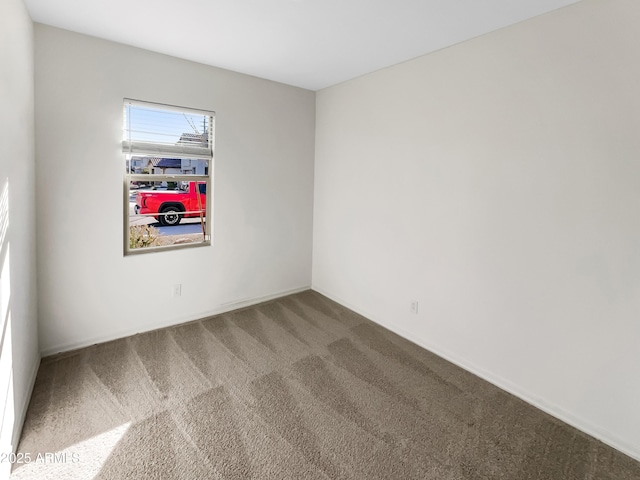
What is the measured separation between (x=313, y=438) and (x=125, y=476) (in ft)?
3.19

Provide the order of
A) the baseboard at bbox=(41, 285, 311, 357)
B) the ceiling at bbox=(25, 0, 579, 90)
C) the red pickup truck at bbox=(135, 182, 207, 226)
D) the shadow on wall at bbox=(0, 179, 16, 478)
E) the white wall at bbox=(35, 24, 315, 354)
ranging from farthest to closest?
the red pickup truck at bbox=(135, 182, 207, 226), the baseboard at bbox=(41, 285, 311, 357), the white wall at bbox=(35, 24, 315, 354), the ceiling at bbox=(25, 0, 579, 90), the shadow on wall at bbox=(0, 179, 16, 478)

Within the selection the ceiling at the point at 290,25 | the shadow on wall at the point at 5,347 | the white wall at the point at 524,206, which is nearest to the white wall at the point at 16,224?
the shadow on wall at the point at 5,347

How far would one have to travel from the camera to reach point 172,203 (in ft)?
11.2

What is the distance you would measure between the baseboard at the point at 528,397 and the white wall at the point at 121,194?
1664mm

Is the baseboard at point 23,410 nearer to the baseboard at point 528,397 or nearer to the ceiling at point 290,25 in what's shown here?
the ceiling at point 290,25

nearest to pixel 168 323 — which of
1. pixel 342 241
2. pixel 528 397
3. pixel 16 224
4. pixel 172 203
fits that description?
pixel 172 203

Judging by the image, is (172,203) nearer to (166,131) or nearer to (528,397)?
(166,131)

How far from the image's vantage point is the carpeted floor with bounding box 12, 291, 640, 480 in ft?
5.90

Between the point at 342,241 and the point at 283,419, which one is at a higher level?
the point at 342,241

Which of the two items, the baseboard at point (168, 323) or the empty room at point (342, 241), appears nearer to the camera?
the empty room at point (342, 241)

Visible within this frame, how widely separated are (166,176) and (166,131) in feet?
1.36

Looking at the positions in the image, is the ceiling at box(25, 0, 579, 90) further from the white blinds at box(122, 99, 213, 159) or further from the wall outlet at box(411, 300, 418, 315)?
the wall outlet at box(411, 300, 418, 315)

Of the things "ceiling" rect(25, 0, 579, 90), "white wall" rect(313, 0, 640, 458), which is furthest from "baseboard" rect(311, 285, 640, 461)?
"ceiling" rect(25, 0, 579, 90)

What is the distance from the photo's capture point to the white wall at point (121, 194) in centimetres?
266
